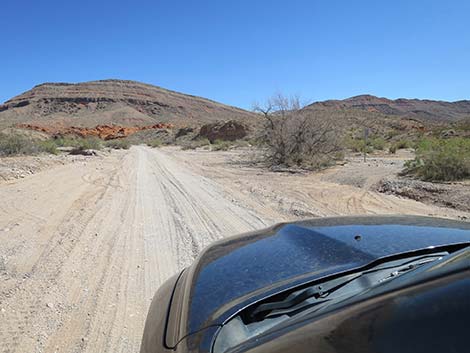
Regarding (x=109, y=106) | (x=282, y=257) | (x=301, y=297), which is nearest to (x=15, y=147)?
(x=282, y=257)

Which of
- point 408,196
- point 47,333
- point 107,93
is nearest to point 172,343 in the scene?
point 47,333

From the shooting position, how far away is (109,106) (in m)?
129

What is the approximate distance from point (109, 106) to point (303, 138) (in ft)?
393

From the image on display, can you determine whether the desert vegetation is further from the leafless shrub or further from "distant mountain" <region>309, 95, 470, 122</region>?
"distant mountain" <region>309, 95, 470, 122</region>

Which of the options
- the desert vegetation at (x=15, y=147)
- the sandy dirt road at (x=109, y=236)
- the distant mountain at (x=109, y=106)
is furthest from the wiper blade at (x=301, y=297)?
the distant mountain at (x=109, y=106)

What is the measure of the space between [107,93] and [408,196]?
13961 cm

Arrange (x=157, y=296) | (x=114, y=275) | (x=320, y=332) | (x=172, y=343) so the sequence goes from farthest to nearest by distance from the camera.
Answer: (x=114, y=275) < (x=157, y=296) < (x=172, y=343) < (x=320, y=332)

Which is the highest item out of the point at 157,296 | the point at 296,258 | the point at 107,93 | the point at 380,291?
the point at 107,93

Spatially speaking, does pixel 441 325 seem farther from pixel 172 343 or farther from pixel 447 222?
pixel 447 222

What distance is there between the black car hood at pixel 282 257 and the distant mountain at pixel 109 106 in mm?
108474

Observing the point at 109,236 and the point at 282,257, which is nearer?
the point at 282,257

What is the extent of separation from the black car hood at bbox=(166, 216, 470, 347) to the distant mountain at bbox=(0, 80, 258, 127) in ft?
356

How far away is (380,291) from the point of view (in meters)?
1.39

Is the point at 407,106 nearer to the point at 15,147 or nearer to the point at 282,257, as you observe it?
the point at 15,147
